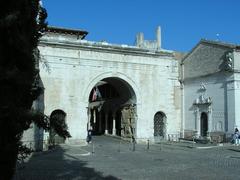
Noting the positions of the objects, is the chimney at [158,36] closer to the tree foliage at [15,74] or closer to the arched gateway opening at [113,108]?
the arched gateway opening at [113,108]

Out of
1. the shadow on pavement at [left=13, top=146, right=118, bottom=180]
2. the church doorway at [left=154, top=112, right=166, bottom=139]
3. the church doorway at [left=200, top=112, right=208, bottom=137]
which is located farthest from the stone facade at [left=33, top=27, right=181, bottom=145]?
the shadow on pavement at [left=13, top=146, right=118, bottom=180]

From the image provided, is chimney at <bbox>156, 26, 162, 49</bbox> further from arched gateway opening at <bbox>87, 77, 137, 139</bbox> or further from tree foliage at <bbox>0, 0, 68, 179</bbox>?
tree foliage at <bbox>0, 0, 68, 179</bbox>

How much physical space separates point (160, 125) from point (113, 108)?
6991mm

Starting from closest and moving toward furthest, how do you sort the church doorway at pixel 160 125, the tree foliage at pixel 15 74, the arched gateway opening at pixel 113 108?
the tree foliage at pixel 15 74, the arched gateway opening at pixel 113 108, the church doorway at pixel 160 125

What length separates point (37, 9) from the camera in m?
5.07

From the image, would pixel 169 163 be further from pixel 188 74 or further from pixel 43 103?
pixel 188 74

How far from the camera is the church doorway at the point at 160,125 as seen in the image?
28.0 meters

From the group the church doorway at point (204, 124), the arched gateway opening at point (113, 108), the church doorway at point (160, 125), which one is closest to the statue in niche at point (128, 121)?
the arched gateway opening at point (113, 108)

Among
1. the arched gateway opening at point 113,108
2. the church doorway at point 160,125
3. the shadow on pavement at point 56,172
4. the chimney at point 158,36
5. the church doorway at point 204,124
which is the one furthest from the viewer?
the chimney at point 158,36

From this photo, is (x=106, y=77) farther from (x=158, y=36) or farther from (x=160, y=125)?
(x=158, y=36)

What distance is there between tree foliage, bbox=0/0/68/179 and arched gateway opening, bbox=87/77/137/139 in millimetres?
21946

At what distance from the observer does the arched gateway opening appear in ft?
90.7

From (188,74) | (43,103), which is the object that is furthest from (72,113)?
(188,74)

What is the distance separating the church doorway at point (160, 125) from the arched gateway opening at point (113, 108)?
6.67 feet
